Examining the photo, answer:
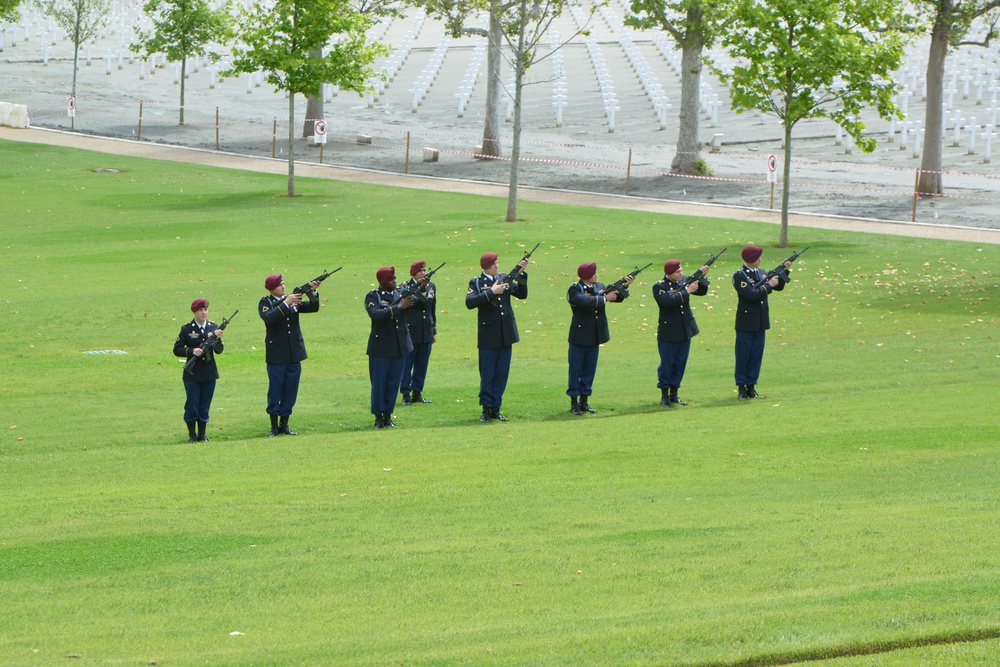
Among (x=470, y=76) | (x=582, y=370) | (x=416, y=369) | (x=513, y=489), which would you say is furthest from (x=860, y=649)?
(x=470, y=76)

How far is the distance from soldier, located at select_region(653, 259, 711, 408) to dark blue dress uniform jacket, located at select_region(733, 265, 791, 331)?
0.57 meters

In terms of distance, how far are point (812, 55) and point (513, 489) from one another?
1838 cm

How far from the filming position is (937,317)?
2075 centimetres

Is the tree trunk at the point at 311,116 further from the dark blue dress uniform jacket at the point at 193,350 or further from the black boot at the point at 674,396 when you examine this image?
the dark blue dress uniform jacket at the point at 193,350

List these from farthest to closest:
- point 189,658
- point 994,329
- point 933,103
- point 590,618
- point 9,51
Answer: point 9,51
point 933,103
point 994,329
point 590,618
point 189,658

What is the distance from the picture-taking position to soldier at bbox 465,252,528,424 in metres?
14.6

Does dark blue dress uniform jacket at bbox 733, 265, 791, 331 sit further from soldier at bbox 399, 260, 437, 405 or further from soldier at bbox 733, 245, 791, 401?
soldier at bbox 399, 260, 437, 405

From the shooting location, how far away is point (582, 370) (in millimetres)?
14914

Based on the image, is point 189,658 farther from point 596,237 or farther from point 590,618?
point 596,237

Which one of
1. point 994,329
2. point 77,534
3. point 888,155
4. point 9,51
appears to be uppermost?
point 9,51

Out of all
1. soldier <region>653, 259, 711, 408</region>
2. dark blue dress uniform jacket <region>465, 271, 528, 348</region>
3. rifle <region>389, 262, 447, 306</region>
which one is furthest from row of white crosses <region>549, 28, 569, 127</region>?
dark blue dress uniform jacket <region>465, 271, 528, 348</region>

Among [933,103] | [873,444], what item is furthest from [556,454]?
[933,103]

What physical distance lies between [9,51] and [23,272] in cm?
4521

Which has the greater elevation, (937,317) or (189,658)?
(937,317)
